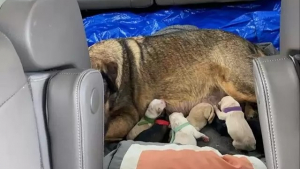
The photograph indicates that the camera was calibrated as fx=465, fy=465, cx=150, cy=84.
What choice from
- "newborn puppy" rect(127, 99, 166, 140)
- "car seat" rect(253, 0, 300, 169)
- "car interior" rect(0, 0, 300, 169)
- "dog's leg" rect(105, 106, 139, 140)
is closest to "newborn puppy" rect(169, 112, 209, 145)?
"newborn puppy" rect(127, 99, 166, 140)

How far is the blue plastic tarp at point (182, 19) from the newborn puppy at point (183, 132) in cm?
90

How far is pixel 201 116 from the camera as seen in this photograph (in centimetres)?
207

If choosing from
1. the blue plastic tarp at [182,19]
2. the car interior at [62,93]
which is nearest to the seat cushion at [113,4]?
the blue plastic tarp at [182,19]

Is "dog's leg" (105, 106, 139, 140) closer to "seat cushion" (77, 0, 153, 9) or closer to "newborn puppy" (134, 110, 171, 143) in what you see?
"newborn puppy" (134, 110, 171, 143)

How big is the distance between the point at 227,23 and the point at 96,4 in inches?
32.8

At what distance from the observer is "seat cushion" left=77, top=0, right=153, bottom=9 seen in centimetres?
291

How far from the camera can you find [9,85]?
103cm

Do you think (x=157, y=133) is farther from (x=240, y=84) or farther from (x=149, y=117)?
(x=240, y=84)

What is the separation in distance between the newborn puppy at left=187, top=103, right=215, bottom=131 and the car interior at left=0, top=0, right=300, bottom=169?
835 millimetres

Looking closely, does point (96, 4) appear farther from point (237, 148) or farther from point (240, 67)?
point (237, 148)

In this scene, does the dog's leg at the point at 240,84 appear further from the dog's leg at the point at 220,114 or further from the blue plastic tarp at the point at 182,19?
the blue plastic tarp at the point at 182,19

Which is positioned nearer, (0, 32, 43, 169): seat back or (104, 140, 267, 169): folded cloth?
(0, 32, 43, 169): seat back

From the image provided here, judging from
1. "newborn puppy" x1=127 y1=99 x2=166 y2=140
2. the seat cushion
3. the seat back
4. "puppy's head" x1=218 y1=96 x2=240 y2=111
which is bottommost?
"newborn puppy" x1=127 y1=99 x2=166 y2=140

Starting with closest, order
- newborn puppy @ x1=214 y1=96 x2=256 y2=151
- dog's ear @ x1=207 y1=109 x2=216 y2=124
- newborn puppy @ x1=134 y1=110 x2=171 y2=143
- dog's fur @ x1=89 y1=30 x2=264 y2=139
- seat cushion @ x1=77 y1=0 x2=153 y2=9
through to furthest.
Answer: newborn puppy @ x1=214 y1=96 x2=256 y2=151
newborn puppy @ x1=134 y1=110 x2=171 y2=143
dog's ear @ x1=207 y1=109 x2=216 y2=124
dog's fur @ x1=89 y1=30 x2=264 y2=139
seat cushion @ x1=77 y1=0 x2=153 y2=9
